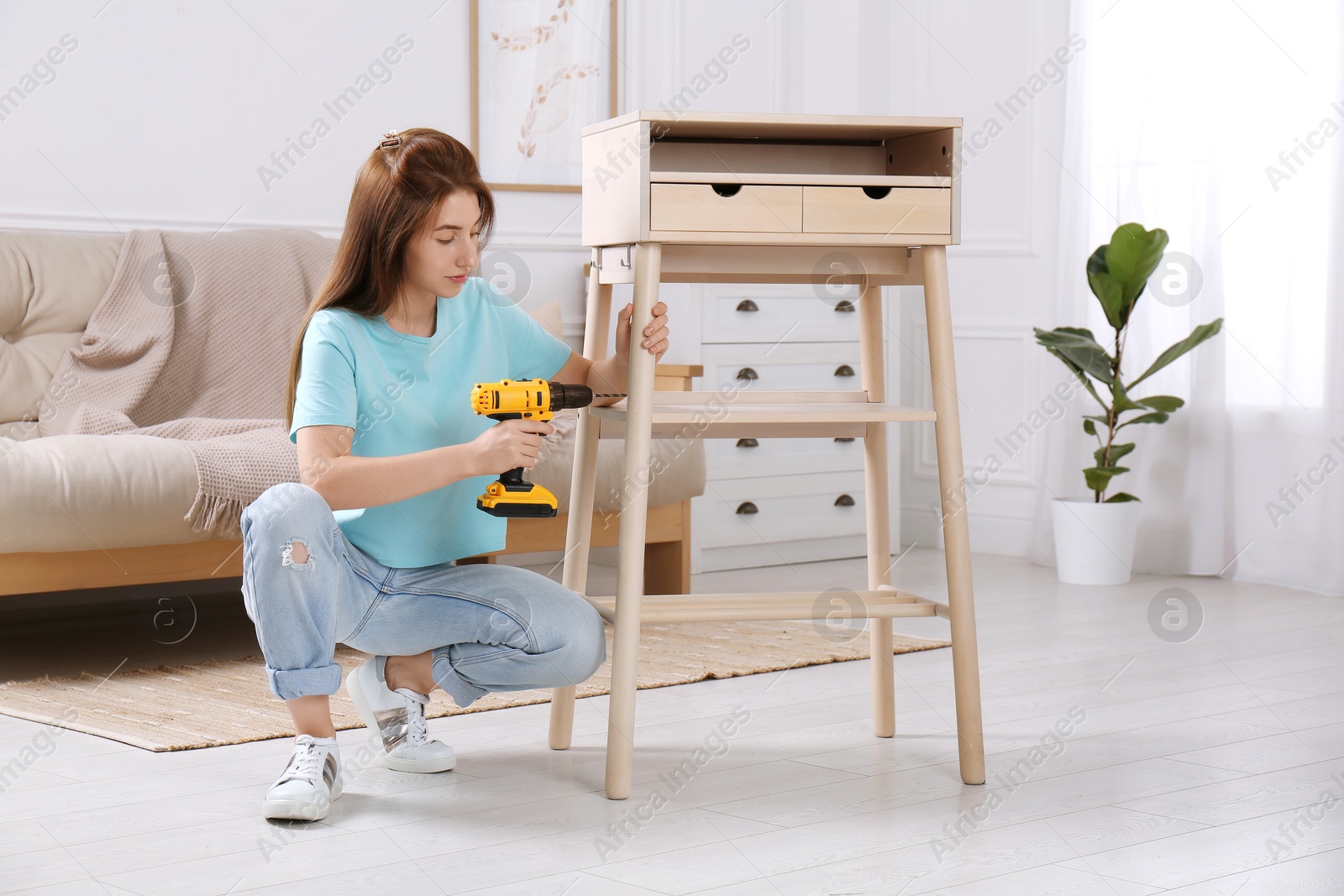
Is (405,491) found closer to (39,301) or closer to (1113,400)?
(39,301)

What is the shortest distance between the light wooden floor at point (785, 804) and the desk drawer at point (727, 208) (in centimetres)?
71

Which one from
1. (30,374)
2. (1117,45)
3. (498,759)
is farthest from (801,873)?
(1117,45)

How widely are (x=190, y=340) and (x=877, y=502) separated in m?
1.77

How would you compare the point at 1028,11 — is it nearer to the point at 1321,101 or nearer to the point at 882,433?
the point at 1321,101

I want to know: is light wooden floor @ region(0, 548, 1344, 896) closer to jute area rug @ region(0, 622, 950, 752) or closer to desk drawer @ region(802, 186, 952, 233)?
jute area rug @ region(0, 622, 950, 752)

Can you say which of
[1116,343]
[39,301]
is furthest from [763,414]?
[1116,343]

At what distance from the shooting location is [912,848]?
5.16 feet

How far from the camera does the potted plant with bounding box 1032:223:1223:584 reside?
3605 mm

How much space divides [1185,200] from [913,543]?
4.38 feet

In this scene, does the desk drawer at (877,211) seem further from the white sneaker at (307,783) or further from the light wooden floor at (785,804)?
the white sneaker at (307,783)

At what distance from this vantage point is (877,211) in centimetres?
180

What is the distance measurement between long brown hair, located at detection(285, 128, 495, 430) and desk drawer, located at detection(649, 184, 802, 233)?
227 millimetres

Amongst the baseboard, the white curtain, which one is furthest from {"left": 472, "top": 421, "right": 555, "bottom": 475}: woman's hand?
the baseboard

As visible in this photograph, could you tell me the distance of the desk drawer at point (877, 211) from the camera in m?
1.78
